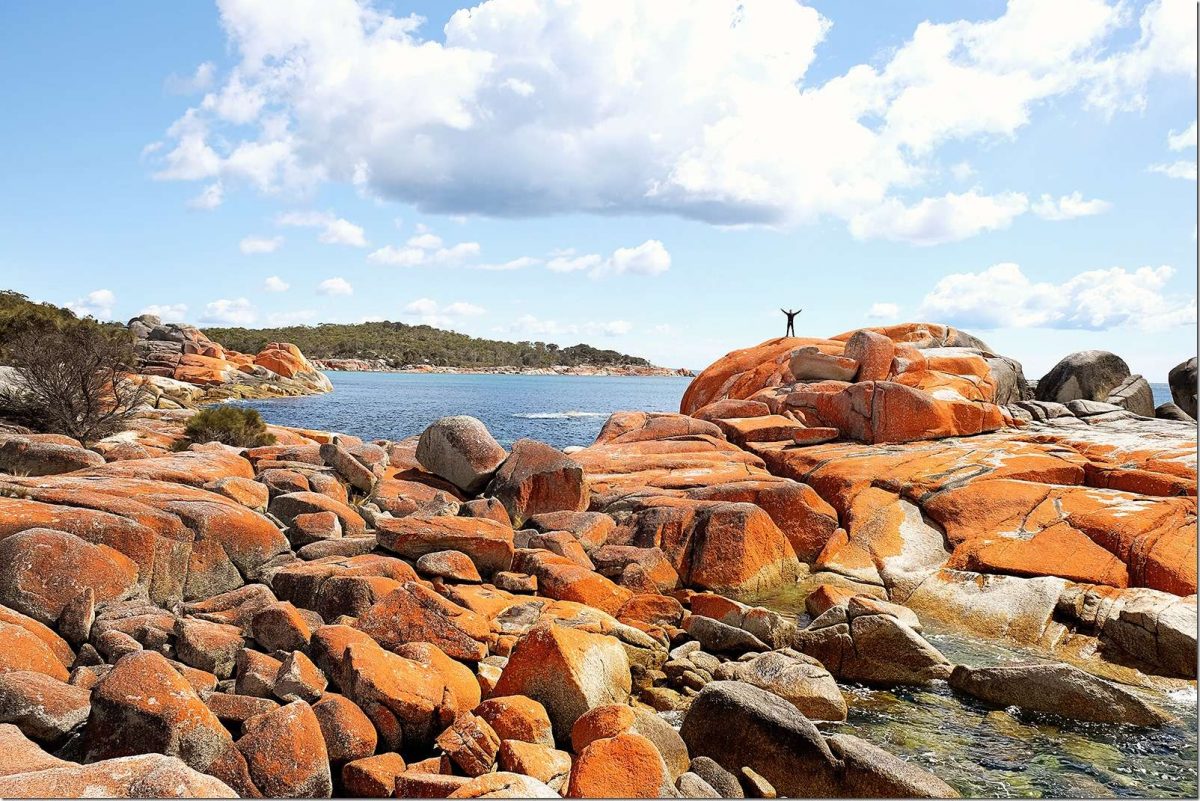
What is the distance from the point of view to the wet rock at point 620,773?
8.02 metres

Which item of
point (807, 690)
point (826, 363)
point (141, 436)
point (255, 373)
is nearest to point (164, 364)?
point (255, 373)

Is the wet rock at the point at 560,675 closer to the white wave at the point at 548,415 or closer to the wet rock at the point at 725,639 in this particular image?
the wet rock at the point at 725,639

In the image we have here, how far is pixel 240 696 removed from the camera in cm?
898

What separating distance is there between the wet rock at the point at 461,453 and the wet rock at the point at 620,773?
1402cm

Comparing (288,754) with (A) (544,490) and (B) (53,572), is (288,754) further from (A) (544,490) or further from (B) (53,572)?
(A) (544,490)

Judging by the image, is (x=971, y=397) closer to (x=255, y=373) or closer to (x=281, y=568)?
(x=281, y=568)

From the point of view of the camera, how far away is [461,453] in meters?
22.2

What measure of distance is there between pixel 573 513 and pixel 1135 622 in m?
11.3

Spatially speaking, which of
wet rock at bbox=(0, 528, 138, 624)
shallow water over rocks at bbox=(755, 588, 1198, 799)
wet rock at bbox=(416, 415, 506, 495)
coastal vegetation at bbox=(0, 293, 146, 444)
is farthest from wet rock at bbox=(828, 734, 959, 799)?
coastal vegetation at bbox=(0, 293, 146, 444)

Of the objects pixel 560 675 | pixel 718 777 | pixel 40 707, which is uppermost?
pixel 40 707

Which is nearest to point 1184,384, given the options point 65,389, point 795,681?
point 795,681

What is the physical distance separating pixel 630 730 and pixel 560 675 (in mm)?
1444

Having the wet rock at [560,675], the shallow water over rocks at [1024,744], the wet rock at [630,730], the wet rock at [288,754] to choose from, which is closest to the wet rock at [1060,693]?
the shallow water over rocks at [1024,744]

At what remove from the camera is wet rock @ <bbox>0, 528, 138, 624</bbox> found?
10.5m
